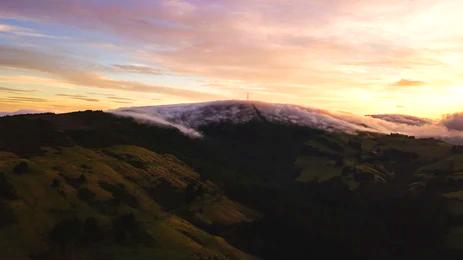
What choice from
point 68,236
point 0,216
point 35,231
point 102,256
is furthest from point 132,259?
point 0,216

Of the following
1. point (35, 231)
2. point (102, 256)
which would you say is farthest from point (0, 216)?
point (102, 256)

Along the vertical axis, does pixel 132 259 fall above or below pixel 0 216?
below

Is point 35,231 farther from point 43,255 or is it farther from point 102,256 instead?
point 102,256

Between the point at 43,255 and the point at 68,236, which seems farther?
the point at 68,236

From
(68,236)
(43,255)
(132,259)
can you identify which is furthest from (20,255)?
(132,259)

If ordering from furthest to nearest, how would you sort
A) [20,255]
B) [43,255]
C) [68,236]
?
[68,236], [43,255], [20,255]

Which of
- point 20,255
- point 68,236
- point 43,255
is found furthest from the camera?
point 68,236

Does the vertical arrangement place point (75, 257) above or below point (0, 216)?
below

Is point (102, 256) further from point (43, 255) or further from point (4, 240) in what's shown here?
point (4, 240)

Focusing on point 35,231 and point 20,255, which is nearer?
point 20,255
